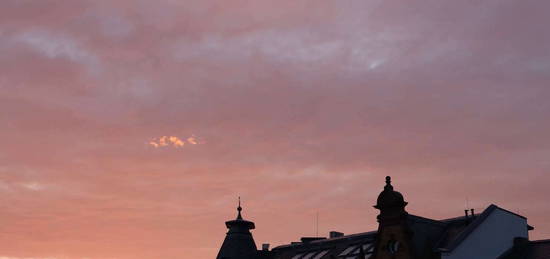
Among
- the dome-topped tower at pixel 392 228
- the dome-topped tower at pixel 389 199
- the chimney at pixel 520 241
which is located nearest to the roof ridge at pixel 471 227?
the dome-topped tower at pixel 392 228

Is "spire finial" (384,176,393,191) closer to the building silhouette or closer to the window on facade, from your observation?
the building silhouette

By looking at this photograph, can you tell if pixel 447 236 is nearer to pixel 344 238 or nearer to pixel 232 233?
pixel 344 238

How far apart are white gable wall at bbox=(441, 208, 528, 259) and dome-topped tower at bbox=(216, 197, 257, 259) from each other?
26286mm

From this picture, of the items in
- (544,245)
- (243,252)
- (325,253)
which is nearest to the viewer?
(544,245)

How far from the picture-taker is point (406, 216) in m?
50.7

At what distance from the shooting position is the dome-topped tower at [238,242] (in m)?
71.4

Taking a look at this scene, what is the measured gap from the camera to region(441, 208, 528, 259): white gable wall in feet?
167

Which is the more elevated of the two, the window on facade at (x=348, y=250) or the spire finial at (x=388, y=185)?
the spire finial at (x=388, y=185)

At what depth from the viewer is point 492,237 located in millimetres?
52438

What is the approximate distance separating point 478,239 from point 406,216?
5.56 m

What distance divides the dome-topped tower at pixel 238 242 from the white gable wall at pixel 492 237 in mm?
26286

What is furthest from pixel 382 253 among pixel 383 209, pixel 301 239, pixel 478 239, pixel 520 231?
pixel 301 239

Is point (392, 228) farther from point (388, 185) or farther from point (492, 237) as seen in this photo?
point (492, 237)

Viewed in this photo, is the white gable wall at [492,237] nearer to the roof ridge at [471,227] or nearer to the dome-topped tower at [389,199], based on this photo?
the roof ridge at [471,227]
